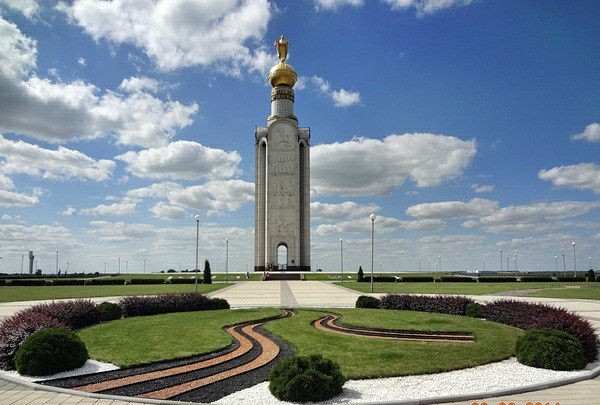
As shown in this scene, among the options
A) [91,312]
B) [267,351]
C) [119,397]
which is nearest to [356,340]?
[267,351]

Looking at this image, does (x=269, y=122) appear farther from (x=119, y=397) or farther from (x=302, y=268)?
(x=119, y=397)

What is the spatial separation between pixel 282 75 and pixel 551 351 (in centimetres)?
8022

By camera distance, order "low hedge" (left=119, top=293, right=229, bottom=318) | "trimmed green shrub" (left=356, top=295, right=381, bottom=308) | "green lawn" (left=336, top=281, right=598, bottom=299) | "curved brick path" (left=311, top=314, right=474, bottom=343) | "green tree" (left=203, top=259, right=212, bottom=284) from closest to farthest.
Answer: "curved brick path" (left=311, top=314, right=474, bottom=343) → "low hedge" (left=119, top=293, right=229, bottom=318) → "trimmed green shrub" (left=356, top=295, right=381, bottom=308) → "green lawn" (left=336, top=281, right=598, bottom=299) → "green tree" (left=203, top=259, right=212, bottom=284)

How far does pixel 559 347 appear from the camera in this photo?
10.2 m

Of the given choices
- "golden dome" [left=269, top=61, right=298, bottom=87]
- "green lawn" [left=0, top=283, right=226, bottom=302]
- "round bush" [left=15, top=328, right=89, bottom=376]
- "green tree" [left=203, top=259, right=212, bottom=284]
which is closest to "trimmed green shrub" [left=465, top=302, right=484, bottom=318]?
"round bush" [left=15, top=328, right=89, bottom=376]

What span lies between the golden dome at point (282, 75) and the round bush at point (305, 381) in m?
81.2

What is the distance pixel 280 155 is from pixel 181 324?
64895 millimetres

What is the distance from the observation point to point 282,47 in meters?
85.6

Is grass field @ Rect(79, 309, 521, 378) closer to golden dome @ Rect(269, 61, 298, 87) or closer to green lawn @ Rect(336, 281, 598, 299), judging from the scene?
green lawn @ Rect(336, 281, 598, 299)

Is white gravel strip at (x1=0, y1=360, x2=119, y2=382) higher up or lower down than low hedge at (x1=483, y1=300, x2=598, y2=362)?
lower down

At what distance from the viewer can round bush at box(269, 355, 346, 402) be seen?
7.70 meters

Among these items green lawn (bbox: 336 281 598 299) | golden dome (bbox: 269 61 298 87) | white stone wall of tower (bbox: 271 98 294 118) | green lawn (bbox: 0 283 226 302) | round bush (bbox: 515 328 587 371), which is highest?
golden dome (bbox: 269 61 298 87)

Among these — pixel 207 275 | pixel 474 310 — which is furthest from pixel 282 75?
pixel 474 310

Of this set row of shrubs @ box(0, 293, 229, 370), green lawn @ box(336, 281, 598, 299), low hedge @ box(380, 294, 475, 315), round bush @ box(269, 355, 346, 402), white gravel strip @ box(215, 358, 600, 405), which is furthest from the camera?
green lawn @ box(336, 281, 598, 299)
